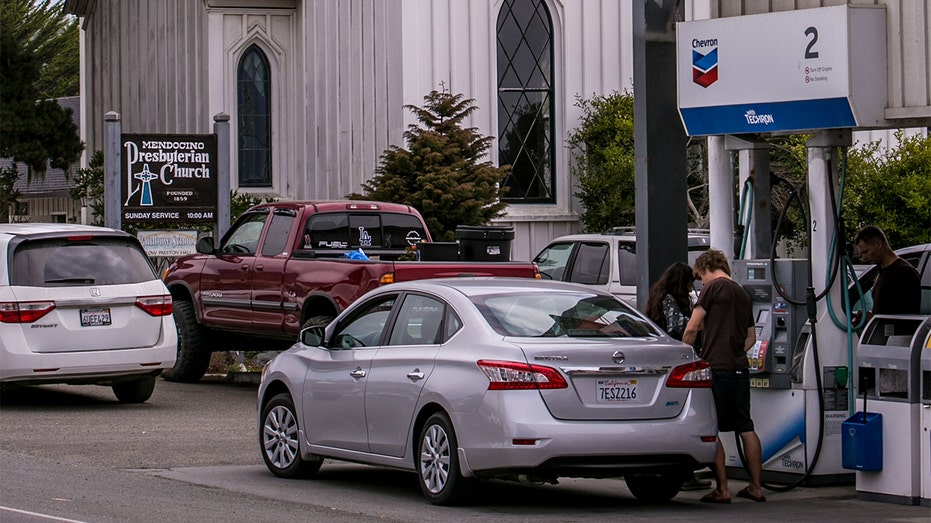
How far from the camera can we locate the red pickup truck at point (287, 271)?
53.3ft

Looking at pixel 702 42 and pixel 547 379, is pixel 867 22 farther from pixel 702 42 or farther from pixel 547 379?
pixel 547 379

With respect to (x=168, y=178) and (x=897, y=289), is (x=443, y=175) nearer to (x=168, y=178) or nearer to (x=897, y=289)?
(x=168, y=178)

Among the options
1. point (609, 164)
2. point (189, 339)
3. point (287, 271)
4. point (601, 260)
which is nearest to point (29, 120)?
point (609, 164)

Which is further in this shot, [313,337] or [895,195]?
[895,195]

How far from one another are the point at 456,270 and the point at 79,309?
3.83 m

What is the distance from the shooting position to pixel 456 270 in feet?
53.2

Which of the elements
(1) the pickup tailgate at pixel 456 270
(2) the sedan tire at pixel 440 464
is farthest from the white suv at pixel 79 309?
(2) the sedan tire at pixel 440 464

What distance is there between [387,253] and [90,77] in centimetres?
Answer: 2690

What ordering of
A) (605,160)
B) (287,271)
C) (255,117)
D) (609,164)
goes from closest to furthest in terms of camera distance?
(287,271) < (609,164) < (605,160) < (255,117)

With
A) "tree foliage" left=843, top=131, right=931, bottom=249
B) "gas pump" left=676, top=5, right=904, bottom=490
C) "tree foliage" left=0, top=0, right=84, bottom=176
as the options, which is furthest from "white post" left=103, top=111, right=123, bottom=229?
"tree foliage" left=0, top=0, right=84, bottom=176

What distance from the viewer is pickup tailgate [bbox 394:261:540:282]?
15773mm

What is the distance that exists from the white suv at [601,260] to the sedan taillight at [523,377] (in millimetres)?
9276

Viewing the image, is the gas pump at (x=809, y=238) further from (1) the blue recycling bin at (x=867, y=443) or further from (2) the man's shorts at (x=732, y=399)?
(2) the man's shorts at (x=732, y=399)

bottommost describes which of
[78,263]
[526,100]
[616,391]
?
[616,391]
